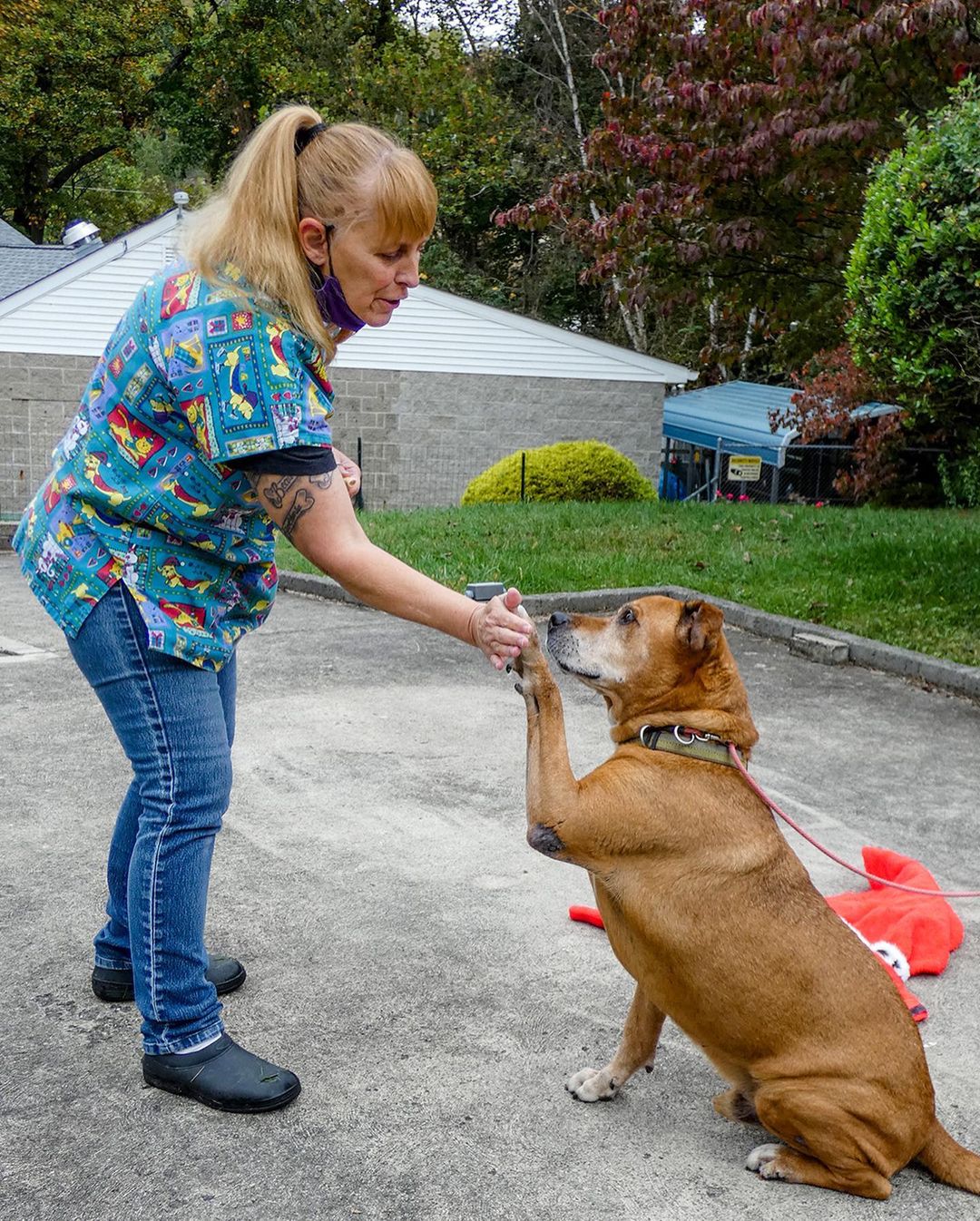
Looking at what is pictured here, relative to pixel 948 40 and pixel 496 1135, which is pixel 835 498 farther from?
pixel 496 1135

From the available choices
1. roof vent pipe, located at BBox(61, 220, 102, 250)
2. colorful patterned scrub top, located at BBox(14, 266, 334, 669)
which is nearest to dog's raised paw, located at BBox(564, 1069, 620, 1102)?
colorful patterned scrub top, located at BBox(14, 266, 334, 669)

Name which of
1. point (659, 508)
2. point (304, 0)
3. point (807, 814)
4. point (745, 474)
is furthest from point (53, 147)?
point (807, 814)

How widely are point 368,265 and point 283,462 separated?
0.52m

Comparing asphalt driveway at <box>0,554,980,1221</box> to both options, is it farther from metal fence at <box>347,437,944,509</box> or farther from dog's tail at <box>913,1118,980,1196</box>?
metal fence at <box>347,437,944,509</box>

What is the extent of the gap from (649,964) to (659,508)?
1177 centimetres

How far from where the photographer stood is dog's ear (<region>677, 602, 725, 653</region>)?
306 centimetres

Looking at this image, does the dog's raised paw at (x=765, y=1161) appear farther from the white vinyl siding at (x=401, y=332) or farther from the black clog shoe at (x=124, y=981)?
the white vinyl siding at (x=401, y=332)

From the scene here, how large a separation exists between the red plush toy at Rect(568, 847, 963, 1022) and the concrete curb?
2.45 metres

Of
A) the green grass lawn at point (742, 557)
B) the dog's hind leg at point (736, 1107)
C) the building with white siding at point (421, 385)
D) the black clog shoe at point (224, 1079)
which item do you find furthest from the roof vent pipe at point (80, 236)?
the dog's hind leg at point (736, 1107)

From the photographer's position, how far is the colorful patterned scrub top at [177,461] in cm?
251

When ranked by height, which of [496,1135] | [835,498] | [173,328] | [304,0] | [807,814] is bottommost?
[835,498]

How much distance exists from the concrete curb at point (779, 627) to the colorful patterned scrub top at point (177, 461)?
4.13m

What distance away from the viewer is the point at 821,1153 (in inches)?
104

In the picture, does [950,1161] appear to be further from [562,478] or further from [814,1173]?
[562,478]
